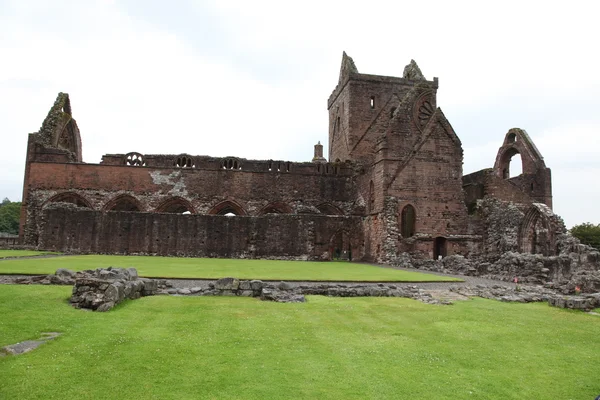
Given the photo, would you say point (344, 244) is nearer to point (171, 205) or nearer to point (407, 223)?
point (407, 223)

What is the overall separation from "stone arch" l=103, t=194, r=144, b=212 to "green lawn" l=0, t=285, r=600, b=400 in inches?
926

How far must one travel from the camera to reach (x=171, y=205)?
3228 centimetres

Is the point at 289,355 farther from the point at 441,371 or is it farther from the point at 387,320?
the point at 387,320

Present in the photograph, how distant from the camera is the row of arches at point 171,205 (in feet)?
102

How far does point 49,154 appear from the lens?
31328 millimetres

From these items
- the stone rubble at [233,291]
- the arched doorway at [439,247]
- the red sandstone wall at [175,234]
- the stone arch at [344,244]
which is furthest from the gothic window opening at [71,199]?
the arched doorway at [439,247]

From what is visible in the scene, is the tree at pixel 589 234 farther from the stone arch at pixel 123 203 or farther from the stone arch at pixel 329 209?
the stone arch at pixel 123 203

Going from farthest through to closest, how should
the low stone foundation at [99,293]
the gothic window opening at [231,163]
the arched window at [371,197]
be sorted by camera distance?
the gothic window opening at [231,163] < the arched window at [371,197] < the low stone foundation at [99,293]

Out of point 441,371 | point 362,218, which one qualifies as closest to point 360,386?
point 441,371

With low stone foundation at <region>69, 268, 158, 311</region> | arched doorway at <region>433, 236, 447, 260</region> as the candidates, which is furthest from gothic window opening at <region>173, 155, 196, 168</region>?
low stone foundation at <region>69, 268, 158, 311</region>

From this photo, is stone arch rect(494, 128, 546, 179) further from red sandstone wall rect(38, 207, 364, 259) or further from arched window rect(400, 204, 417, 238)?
red sandstone wall rect(38, 207, 364, 259)

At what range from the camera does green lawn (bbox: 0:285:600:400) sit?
4762mm

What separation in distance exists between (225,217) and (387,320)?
1793 cm

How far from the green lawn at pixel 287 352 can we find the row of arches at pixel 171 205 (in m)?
23.2
